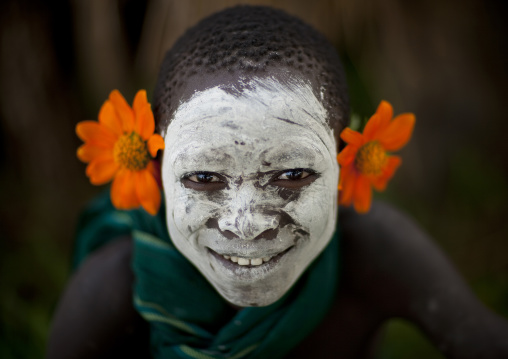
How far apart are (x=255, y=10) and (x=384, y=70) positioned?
4.40 feet

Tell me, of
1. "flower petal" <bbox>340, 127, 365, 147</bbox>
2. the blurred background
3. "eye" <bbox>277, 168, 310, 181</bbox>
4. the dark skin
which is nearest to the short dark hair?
"flower petal" <bbox>340, 127, 365, 147</bbox>

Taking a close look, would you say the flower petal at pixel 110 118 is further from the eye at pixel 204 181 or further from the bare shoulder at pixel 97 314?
the bare shoulder at pixel 97 314

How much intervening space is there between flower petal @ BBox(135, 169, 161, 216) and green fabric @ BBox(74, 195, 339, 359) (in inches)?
6.0

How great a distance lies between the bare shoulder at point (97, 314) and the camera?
48.7 inches

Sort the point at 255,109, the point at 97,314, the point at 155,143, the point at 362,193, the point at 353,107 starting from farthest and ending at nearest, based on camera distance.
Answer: the point at 353,107
the point at 97,314
the point at 362,193
the point at 155,143
the point at 255,109

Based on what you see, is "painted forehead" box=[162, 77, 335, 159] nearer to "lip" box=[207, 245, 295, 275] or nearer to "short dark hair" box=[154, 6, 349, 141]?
"short dark hair" box=[154, 6, 349, 141]

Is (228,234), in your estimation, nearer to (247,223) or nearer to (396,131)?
(247,223)

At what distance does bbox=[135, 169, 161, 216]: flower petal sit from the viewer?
41.9 inches

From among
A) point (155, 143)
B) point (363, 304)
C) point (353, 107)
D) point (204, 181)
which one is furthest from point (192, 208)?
point (353, 107)

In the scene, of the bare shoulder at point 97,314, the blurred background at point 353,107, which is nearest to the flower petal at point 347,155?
the bare shoulder at point 97,314

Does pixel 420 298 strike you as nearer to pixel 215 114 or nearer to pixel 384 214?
pixel 384 214

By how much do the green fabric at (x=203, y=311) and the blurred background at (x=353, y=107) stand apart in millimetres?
957

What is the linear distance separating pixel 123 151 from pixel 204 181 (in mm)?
221

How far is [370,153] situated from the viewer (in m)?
1.06
